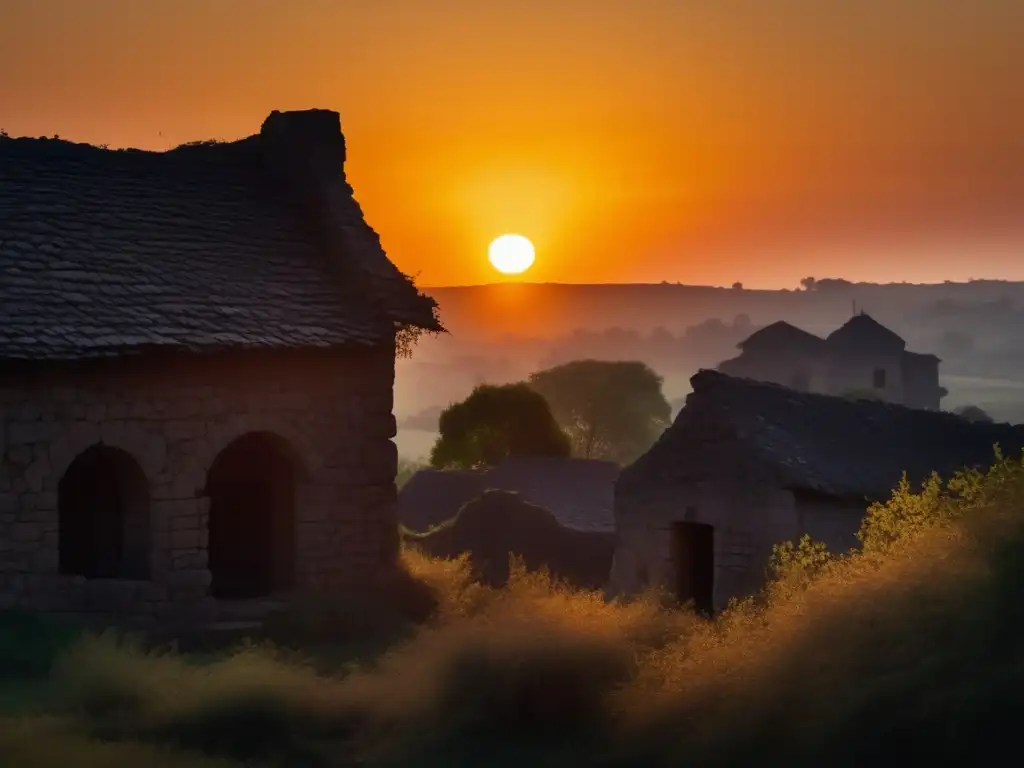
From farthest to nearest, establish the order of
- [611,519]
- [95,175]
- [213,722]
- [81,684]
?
[611,519]
[95,175]
[81,684]
[213,722]

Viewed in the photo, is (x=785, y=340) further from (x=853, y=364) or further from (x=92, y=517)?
(x=92, y=517)

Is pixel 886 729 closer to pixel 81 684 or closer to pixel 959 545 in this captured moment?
pixel 959 545

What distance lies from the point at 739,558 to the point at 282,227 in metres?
8.30

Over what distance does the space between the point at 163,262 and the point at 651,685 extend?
30.5ft

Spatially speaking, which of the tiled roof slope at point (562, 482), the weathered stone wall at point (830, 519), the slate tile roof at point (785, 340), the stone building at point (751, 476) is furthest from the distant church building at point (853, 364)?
the weathered stone wall at point (830, 519)

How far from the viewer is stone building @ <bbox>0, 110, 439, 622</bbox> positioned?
15.6 meters

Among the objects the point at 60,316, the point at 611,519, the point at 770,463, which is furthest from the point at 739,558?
the point at 611,519

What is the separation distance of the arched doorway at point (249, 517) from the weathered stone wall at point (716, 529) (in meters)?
5.88

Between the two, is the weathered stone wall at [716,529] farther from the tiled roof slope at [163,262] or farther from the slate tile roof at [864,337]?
the slate tile roof at [864,337]

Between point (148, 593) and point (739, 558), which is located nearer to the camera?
point (148, 593)

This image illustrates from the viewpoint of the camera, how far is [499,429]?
172 ft

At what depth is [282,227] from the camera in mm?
18984

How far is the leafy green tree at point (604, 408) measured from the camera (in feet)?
261

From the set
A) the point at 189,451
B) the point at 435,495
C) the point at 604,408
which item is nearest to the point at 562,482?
the point at 435,495
